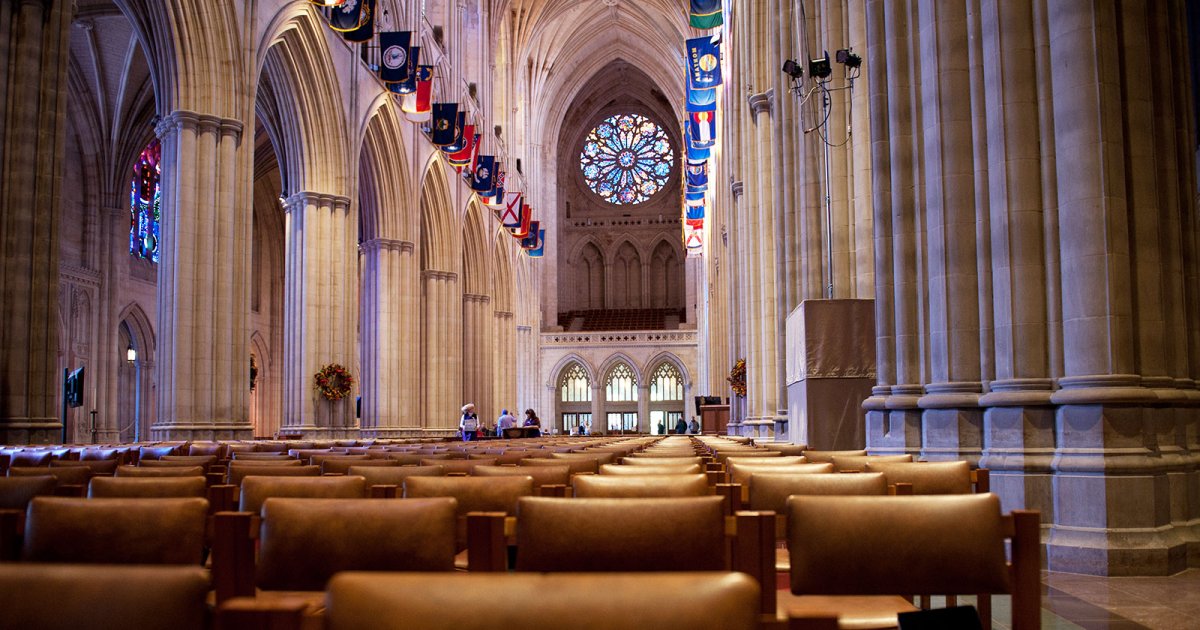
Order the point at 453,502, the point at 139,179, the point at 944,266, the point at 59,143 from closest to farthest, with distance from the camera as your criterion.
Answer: the point at 453,502 → the point at 944,266 → the point at 59,143 → the point at 139,179

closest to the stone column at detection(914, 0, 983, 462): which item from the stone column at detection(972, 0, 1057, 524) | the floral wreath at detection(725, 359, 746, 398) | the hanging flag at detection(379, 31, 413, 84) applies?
the stone column at detection(972, 0, 1057, 524)

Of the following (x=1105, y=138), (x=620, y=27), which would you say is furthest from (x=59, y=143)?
(x=620, y=27)

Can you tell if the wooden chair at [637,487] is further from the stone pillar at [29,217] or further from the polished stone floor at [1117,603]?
the stone pillar at [29,217]

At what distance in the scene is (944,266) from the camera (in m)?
6.96

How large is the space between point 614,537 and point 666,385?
4760cm

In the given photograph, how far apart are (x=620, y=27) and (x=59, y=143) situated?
38.9 m

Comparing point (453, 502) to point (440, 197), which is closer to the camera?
point (453, 502)

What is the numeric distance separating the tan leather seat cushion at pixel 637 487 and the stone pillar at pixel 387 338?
75.2 ft

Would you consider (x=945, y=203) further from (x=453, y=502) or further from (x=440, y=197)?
(x=440, y=197)

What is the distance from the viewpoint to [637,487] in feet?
10.8

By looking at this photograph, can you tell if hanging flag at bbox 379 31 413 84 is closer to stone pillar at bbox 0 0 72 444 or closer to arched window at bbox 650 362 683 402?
stone pillar at bbox 0 0 72 444

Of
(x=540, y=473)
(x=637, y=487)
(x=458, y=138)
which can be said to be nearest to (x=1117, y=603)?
(x=637, y=487)

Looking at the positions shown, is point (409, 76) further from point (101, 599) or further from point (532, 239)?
point (101, 599)

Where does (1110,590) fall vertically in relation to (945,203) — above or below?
below
